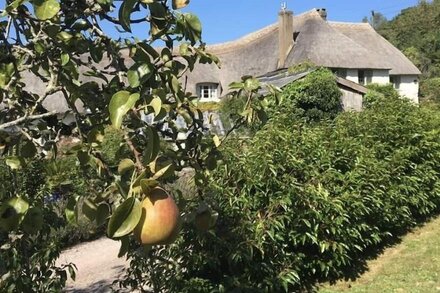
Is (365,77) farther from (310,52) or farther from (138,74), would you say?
(138,74)

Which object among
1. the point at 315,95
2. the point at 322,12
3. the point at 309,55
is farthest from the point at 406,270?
the point at 322,12

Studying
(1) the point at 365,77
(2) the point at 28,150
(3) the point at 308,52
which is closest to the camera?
(2) the point at 28,150

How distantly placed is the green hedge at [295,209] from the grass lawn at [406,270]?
17cm

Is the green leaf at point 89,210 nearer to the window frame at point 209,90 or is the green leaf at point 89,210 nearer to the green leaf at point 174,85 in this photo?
the green leaf at point 174,85

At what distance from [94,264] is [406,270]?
165 inches

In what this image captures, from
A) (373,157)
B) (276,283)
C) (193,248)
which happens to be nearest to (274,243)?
(276,283)

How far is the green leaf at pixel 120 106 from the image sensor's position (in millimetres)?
1017

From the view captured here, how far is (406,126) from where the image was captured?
773cm

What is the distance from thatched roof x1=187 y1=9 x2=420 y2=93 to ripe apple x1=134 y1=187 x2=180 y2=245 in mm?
31886

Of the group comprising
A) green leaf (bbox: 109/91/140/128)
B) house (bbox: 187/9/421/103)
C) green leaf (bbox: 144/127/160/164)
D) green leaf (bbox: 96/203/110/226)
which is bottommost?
green leaf (bbox: 96/203/110/226)

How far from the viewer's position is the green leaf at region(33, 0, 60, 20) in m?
1.16

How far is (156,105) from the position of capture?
1.10 m

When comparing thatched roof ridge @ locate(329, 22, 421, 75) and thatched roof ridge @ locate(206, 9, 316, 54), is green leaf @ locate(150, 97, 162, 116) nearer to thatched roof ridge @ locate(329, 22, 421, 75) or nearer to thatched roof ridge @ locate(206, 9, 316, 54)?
thatched roof ridge @ locate(206, 9, 316, 54)

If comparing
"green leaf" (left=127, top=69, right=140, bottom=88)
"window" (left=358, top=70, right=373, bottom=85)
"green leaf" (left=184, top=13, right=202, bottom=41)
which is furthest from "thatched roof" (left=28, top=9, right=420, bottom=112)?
"green leaf" (left=127, top=69, right=140, bottom=88)
